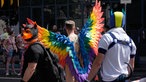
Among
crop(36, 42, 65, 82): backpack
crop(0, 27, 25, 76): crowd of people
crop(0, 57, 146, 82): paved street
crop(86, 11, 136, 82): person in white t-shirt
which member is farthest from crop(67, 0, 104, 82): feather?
crop(0, 27, 25, 76): crowd of people

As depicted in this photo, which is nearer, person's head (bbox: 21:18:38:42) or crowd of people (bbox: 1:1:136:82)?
crowd of people (bbox: 1:1:136:82)

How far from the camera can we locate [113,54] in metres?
5.57

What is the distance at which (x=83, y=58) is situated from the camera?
7.94 m

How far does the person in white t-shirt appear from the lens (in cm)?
550

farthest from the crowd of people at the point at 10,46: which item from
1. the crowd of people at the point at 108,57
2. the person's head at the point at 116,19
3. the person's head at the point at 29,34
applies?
the person's head at the point at 116,19

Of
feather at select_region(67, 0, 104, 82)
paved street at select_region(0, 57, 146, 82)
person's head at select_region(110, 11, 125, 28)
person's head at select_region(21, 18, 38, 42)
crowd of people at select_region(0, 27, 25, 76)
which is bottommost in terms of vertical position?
paved street at select_region(0, 57, 146, 82)

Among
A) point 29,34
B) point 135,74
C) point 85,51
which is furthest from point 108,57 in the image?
point 135,74

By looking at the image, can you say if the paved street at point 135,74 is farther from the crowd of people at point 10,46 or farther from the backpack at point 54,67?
the backpack at point 54,67

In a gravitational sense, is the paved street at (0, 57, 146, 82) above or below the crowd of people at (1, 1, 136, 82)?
below

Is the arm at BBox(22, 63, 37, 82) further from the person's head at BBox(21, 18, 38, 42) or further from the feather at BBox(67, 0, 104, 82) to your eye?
the feather at BBox(67, 0, 104, 82)

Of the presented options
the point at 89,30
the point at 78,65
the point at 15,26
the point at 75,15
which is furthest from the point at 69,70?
the point at 15,26

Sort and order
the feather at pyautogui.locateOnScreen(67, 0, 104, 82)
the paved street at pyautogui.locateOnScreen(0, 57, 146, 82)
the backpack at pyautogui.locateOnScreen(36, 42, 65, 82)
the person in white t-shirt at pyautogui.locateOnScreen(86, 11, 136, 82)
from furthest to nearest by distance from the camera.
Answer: the paved street at pyautogui.locateOnScreen(0, 57, 146, 82), the feather at pyautogui.locateOnScreen(67, 0, 104, 82), the backpack at pyautogui.locateOnScreen(36, 42, 65, 82), the person in white t-shirt at pyautogui.locateOnScreen(86, 11, 136, 82)

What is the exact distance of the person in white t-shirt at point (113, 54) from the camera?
18.0 ft

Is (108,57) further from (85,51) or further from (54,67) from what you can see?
(85,51)
